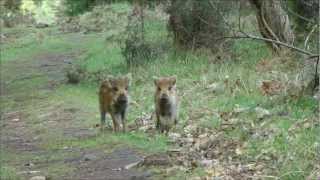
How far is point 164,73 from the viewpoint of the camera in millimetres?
17344

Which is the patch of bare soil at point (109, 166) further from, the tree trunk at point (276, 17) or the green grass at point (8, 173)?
the tree trunk at point (276, 17)

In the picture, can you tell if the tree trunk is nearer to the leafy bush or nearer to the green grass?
the leafy bush

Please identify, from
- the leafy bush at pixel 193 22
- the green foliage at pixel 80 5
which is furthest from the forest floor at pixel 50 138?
the green foliage at pixel 80 5

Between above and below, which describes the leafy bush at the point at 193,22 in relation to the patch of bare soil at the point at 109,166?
above

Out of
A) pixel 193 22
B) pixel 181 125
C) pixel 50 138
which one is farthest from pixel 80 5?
pixel 181 125

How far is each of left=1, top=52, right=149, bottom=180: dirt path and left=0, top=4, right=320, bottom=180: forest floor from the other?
23 mm

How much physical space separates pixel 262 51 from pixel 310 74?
7943 millimetres

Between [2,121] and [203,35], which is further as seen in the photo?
[203,35]

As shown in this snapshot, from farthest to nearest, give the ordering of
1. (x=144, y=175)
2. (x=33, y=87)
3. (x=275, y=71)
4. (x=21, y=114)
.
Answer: (x=33, y=87) < (x=21, y=114) < (x=275, y=71) < (x=144, y=175)

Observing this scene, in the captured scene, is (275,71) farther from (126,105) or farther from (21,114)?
(21,114)

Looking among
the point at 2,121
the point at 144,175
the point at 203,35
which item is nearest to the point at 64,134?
the point at 2,121

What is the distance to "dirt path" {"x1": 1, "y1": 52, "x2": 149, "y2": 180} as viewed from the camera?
980 centimetres

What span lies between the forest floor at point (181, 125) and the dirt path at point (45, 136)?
2 cm

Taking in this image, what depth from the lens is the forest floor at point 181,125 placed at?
884cm
